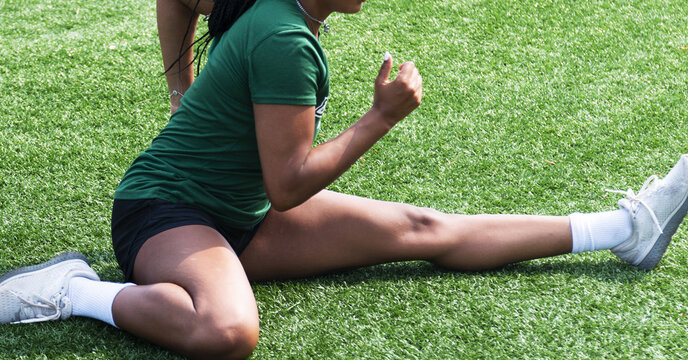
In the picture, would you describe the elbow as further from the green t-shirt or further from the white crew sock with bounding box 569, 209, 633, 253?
the white crew sock with bounding box 569, 209, 633, 253

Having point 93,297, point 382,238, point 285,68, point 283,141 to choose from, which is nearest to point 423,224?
point 382,238

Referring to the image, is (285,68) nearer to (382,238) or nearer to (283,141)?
(283,141)

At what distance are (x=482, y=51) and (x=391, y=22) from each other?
523 mm

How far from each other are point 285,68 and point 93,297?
82cm

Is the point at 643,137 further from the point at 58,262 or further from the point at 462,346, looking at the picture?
the point at 58,262

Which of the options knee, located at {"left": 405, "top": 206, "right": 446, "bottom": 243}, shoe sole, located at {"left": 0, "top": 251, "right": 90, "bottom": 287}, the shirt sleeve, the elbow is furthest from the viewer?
knee, located at {"left": 405, "top": 206, "right": 446, "bottom": 243}

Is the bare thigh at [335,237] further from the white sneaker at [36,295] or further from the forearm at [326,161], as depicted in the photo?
the white sneaker at [36,295]

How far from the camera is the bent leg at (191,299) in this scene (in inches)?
75.1

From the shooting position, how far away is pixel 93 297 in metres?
2.10

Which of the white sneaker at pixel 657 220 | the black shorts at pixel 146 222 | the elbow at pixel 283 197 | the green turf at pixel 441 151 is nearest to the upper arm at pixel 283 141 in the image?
the elbow at pixel 283 197

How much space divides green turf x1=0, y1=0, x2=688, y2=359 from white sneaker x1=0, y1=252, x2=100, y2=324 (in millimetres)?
32

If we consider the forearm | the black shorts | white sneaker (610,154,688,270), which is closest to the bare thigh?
the black shorts

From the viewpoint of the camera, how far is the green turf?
2.12 m

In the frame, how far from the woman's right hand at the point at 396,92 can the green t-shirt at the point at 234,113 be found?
14cm
